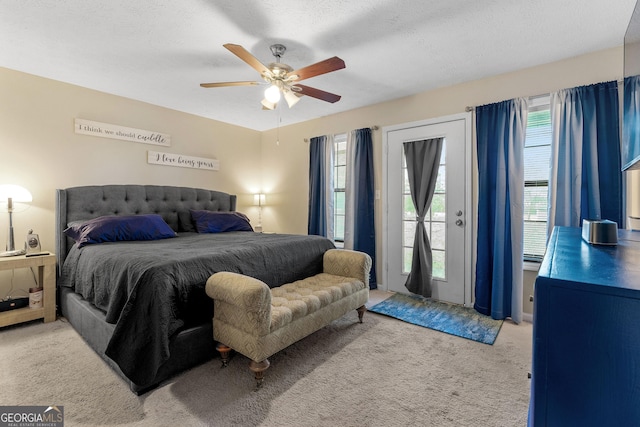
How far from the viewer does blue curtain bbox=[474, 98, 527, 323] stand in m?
2.80

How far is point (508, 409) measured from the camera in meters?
1.61

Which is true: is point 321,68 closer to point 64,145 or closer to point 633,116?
point 633,116

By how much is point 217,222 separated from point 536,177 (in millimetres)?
3630

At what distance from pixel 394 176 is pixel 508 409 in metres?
2.63

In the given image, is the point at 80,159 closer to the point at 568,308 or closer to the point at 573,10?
the point at 568,308

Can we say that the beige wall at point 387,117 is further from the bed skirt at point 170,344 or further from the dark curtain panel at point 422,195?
the bed skirt at point 170,344

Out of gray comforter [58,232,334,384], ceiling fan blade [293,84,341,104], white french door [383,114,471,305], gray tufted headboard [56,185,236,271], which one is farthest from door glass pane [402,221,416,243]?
gray tufted headboard [56,185,236,271]

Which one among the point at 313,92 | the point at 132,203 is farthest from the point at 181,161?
the point at 313,92

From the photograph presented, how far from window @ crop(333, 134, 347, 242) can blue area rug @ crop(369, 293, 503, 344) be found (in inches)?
51.1

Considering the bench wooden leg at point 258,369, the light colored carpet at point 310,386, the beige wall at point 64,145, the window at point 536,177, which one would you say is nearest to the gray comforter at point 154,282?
the light colored carpet at point 310,386

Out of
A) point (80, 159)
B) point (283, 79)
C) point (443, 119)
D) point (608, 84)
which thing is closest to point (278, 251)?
point (283, 79)

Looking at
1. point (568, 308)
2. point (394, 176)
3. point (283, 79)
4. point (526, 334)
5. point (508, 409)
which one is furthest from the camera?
point (394, 176)

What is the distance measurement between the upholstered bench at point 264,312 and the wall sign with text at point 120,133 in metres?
2.70

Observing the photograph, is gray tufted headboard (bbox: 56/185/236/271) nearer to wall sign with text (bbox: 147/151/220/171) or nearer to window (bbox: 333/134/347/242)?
wall sign with text (bbox: 147/151/220/171)
